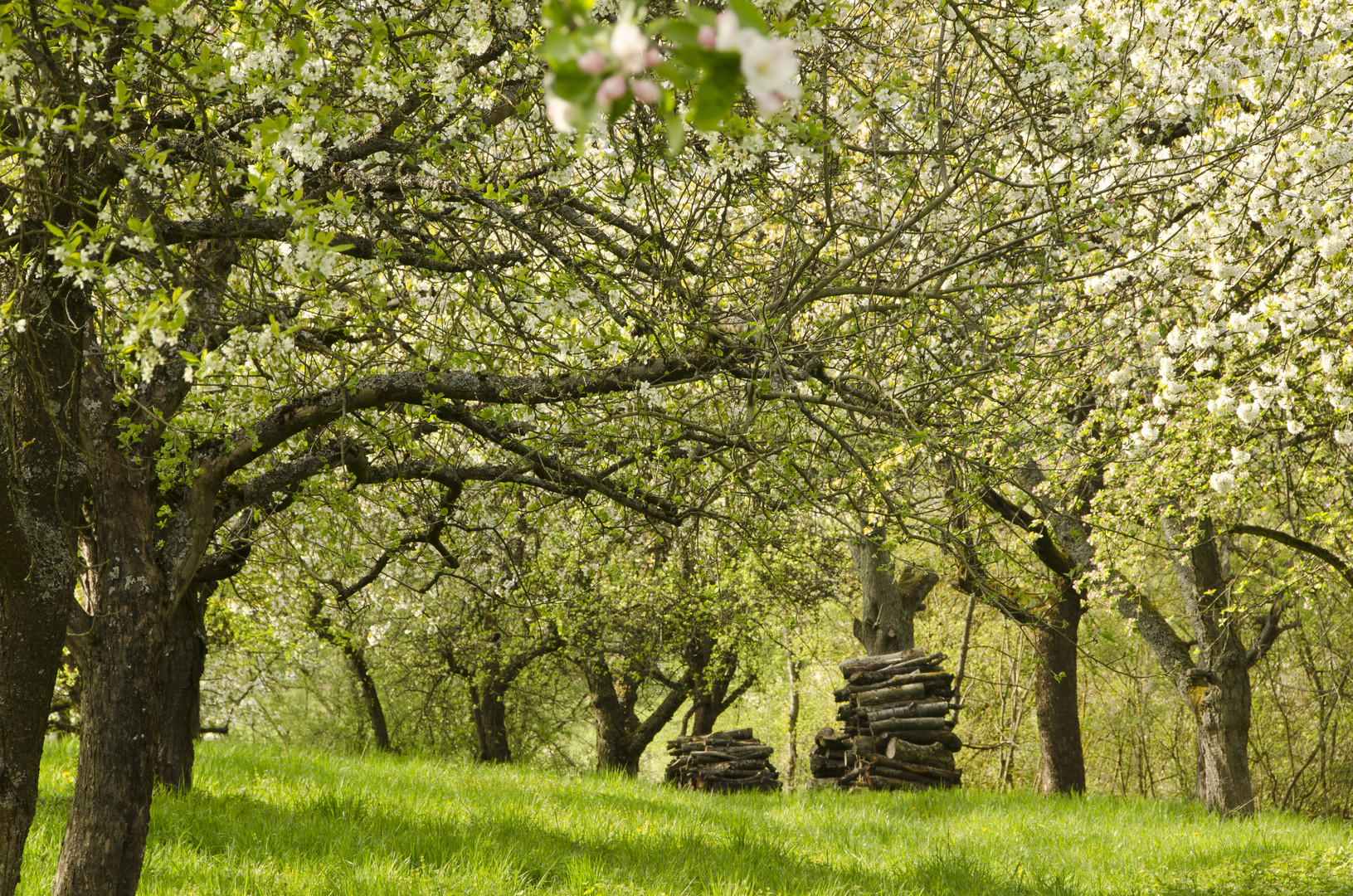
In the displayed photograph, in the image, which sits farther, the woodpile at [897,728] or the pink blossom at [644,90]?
the woodpile at [897,728]

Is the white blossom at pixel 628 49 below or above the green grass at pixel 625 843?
above

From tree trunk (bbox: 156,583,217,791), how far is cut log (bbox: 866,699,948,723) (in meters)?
8.28

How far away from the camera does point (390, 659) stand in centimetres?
1811

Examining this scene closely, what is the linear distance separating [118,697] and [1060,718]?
1107cm

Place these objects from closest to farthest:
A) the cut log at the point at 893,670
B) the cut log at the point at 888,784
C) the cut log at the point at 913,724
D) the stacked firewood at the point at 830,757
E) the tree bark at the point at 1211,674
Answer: the tree bark at the point at 1211,674
the cut log at the point at 888,784
the cut log at the point at 913,724
the cut log at the point at 893,670
the stacked firewood at the point at 830,757

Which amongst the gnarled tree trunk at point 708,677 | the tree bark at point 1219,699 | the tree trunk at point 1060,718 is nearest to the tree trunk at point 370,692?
the gnarled tree trunk at point 708,677

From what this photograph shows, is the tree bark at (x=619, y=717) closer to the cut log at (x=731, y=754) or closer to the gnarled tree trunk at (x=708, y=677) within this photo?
the gnarled tree trunk at (x=708, y=677)

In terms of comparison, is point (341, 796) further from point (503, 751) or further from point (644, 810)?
point (503, 751)

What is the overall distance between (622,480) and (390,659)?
13850 millimetres

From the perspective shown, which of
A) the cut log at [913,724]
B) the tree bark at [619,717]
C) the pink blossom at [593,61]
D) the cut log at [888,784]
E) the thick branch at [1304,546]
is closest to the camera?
the pink blossom at [593,61]

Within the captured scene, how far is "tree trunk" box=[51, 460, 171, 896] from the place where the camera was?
442 cm

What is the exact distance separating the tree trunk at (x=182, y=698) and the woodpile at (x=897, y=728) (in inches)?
315

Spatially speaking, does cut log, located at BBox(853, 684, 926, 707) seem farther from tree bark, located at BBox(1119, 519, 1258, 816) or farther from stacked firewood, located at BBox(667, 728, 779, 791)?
tree bark, located at BBox(1119, 519, 1258, 816)

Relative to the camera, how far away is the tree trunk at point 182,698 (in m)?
7.21
